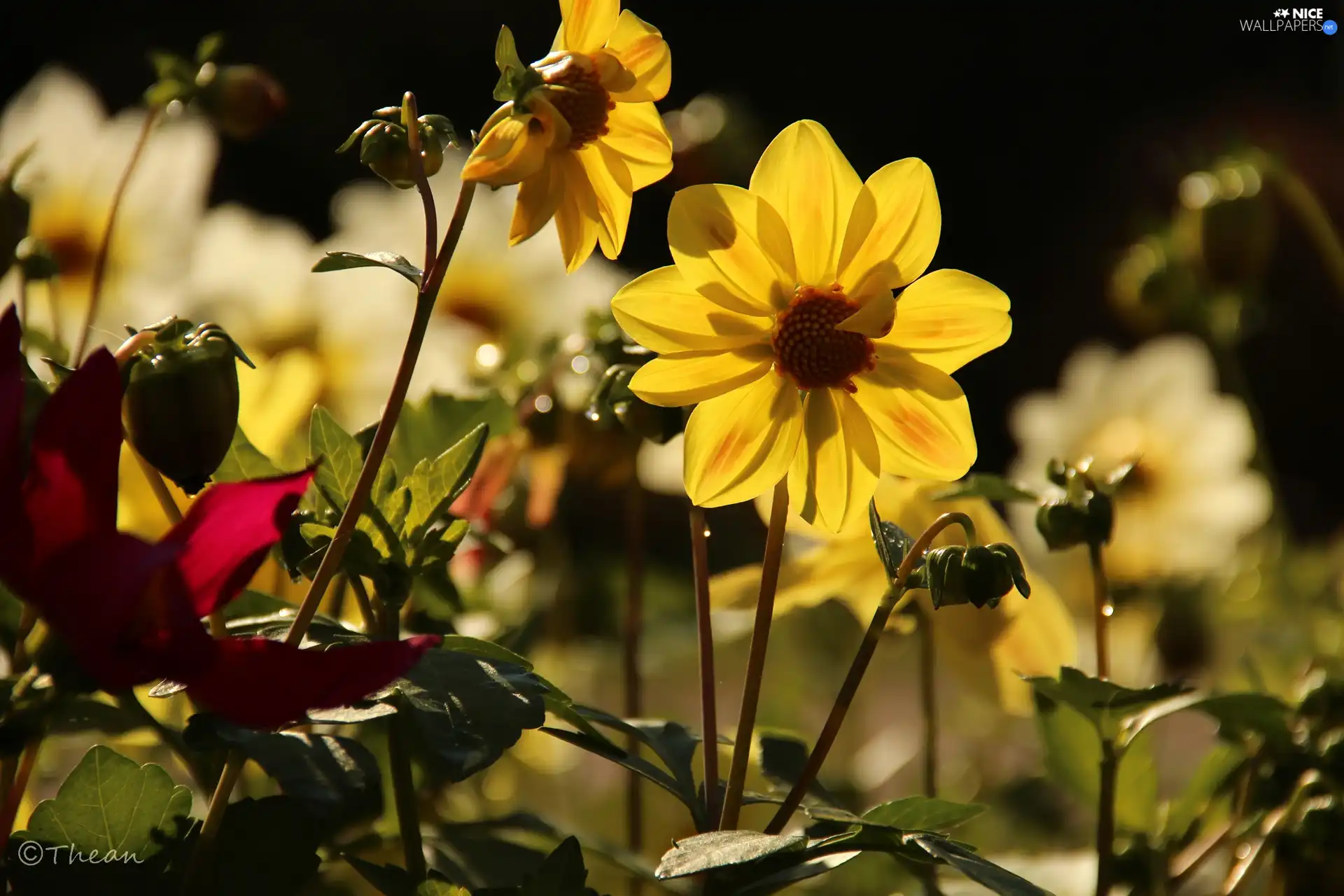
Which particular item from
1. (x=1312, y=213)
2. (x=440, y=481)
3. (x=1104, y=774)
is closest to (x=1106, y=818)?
(x=1104, y=774)

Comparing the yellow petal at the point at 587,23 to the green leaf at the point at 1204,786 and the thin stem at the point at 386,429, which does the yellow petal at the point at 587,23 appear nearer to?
the thin stem at the point at 386,429

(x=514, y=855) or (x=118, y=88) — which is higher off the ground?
(x=118, y=88)

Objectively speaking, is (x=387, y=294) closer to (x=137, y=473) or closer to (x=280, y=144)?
(x=137, y=473)

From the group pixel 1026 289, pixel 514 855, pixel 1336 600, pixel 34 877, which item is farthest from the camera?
pixel 1026 289

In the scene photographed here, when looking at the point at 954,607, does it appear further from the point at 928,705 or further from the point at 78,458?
the point at 78,458

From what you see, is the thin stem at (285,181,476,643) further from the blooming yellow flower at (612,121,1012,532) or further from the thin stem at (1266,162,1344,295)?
the thin stem at (1266,162,1344,295)

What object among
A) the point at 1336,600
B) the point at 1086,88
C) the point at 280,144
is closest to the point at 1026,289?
the point at 1086,88
